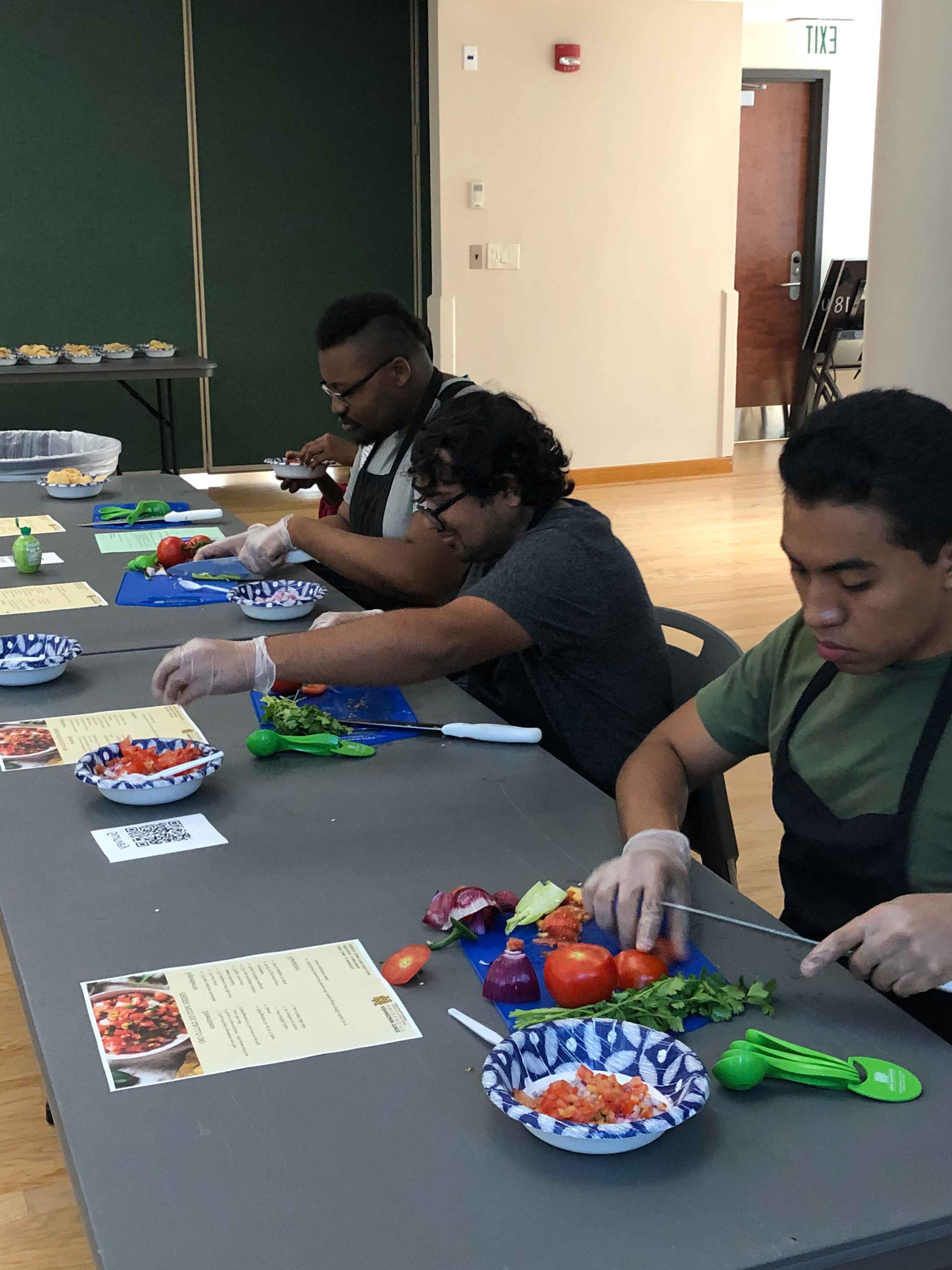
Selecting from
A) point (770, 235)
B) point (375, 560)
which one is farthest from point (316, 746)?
point (770, 235)

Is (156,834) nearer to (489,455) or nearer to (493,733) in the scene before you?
(493,733)

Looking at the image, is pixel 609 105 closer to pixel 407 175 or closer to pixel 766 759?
pixel 407 175

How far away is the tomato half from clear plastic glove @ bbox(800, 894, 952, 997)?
31cm

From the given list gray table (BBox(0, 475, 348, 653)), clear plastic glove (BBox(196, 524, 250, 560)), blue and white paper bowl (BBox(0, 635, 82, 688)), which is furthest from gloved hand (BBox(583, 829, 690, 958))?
clear plastic glove (BBox(196, 524, 250, 560))

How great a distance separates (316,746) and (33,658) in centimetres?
55

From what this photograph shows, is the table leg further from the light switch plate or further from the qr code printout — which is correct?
the qr code printout

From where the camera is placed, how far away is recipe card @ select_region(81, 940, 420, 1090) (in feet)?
3.11

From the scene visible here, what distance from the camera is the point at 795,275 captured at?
26.9 ft

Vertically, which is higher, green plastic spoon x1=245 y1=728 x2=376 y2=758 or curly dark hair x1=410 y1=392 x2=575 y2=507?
curly dark hair x1=410 y1=392 x2=575 y2=507

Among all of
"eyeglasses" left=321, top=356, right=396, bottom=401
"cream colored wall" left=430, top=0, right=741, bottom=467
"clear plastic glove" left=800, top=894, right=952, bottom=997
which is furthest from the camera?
"cream colored wall" left=430, top=0, right=741, bottom=467

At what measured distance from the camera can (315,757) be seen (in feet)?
5.22

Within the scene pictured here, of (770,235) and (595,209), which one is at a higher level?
(595,209)

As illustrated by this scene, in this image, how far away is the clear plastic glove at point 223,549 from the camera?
8.61 ft

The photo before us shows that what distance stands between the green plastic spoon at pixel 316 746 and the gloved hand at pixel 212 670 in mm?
103
